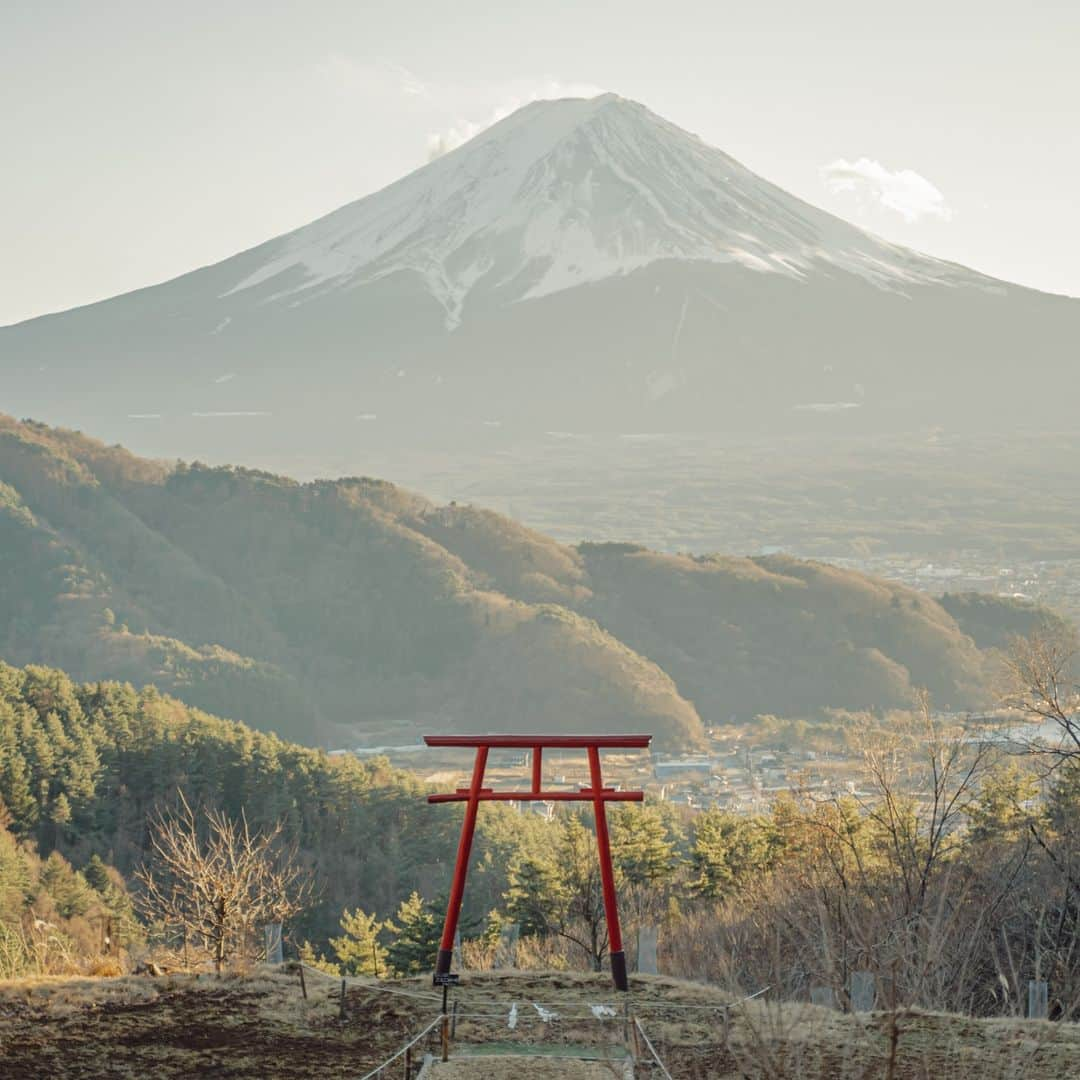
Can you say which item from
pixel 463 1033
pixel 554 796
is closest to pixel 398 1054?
pixel 463 1033

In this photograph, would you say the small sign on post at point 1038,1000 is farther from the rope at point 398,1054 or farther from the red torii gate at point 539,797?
the rope at point 398,1054

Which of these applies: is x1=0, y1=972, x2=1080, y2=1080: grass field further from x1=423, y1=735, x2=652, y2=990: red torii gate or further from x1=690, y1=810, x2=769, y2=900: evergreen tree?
x1=690, y1=810, x2=769, y2=900: evergreen tree

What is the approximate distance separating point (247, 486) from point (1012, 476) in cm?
9779

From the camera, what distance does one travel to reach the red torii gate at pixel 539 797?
31.1ft

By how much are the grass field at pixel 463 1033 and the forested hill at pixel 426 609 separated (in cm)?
9717

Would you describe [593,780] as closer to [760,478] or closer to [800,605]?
[800,605]

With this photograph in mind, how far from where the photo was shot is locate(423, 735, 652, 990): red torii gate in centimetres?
948

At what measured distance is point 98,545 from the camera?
410 ft

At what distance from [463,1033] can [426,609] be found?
11413 centimetres

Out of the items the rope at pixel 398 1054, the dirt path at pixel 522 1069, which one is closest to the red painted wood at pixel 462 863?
the rope at pixel 398 1054

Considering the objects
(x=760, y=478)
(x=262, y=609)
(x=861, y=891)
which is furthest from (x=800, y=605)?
(x=861, y=891)

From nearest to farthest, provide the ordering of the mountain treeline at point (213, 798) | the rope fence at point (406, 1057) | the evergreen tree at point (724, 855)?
the rope fence at point (406, 1057), the evergreen tree at point (724, 855), the mountain treeline at point (213, 798)

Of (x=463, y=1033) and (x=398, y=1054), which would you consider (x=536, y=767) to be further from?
(x=398, y=1054)

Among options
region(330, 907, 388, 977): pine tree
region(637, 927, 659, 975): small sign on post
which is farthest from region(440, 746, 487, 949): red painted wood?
region(330, 907, 388, 977): pine tree
